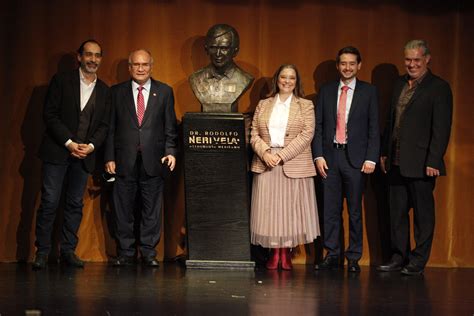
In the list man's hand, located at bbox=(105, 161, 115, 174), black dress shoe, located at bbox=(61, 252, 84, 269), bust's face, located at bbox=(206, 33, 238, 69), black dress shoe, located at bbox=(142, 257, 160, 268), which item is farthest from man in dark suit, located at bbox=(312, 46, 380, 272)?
black dress shoe, located at bbox=(61, 252, 84, 269)

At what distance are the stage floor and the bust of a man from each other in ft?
4.20

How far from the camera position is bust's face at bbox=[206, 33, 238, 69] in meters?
6.46

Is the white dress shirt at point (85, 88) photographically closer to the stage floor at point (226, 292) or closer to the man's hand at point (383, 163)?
the stage floor at point (226, 292)

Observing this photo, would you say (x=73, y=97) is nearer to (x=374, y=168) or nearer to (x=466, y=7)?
(x=374, y=168)

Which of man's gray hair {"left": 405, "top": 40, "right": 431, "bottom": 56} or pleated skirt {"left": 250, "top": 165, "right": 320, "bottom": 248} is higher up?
man's gray hair {"left": 405, "top": 40, "right": 431, "bottom": 56}

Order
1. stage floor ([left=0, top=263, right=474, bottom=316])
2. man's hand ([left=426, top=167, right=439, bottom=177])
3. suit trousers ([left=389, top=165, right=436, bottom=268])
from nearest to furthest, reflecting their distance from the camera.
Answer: stage floor ([left=0, top=263, right=474, bottom=316]), man's hand ([left=426, top=167, right=439, bottom=177]), suit trousers ([left=389, top=165, right=436, bottom=268])

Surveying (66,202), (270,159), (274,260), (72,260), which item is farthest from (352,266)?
(66,202)

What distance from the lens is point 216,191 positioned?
644 centimetres

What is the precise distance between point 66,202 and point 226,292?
1.77m

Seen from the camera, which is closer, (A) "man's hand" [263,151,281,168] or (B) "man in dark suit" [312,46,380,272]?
(A) "man's hand" [263,151,281,168]

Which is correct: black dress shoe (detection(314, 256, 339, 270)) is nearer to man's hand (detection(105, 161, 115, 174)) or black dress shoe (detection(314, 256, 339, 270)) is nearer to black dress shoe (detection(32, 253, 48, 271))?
man's hand (detection(105, 161, 115, 174))

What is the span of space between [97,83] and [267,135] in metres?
1.35

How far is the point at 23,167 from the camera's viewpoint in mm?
7035

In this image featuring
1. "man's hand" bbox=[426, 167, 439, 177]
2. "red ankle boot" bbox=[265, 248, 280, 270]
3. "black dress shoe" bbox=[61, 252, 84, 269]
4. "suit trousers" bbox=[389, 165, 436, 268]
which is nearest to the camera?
"man's hand" bbox=[426, 167, 439, 177]
